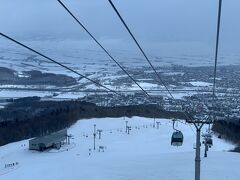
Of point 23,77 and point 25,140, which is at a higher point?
point 23,77

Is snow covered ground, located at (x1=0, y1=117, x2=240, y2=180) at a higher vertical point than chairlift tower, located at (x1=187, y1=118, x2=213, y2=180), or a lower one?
lower

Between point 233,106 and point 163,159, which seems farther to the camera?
point 233,106

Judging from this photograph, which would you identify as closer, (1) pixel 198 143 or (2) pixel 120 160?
(1) pixel 198 143

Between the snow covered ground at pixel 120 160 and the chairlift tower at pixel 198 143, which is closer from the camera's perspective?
the chairlift tower at pixel 198 143

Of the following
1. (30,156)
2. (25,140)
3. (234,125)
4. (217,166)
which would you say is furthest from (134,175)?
(234,125)

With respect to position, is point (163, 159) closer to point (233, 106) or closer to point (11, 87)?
point (233, 106)

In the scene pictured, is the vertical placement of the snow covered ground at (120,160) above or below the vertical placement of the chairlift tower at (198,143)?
below

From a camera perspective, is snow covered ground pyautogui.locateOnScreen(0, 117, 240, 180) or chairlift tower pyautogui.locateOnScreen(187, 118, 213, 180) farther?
snow covered ground pyautogui.locateOnScreen(0, 117, 240, 180)

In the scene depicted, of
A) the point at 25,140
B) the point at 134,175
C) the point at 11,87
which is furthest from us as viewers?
the point at 11,87
